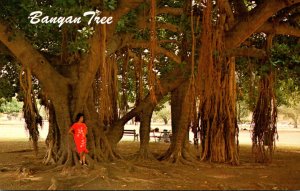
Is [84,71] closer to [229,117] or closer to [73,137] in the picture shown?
[73,137]

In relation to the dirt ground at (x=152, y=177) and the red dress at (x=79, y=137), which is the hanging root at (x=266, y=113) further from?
the red dress at (x=79, y=137)

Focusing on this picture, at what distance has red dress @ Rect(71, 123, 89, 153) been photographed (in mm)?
7297

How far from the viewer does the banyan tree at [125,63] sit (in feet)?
22.1

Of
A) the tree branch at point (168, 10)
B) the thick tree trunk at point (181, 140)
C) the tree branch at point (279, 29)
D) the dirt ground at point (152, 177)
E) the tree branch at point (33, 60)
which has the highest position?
the tree branch at point (168, 10)

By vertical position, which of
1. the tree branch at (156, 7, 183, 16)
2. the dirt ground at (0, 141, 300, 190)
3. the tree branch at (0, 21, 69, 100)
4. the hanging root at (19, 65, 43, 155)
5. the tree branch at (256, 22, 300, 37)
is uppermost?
the tree branch at (156, 7, 183, 16)

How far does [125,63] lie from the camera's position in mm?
9273

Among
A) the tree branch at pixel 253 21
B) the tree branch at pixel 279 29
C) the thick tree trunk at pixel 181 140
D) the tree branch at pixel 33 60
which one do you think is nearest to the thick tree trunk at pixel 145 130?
the thick tree trunk at pixel 181 140

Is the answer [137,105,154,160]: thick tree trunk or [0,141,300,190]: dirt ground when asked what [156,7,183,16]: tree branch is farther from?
[0,141,300,190]: dirt ground

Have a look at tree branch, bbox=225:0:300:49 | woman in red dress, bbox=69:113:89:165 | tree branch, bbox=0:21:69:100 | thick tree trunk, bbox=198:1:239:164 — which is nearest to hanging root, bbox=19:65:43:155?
tree branch, bbox=0:21:69:100

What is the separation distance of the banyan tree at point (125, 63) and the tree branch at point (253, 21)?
17 mm

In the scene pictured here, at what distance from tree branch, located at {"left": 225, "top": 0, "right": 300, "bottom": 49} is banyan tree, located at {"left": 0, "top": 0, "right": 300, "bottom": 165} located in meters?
0.02

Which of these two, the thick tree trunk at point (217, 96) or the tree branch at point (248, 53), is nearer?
the thick tree trunk at point (217, 96)

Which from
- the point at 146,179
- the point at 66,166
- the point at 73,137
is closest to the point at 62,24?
the point at 73,137

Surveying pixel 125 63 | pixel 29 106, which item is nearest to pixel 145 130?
pixel 125 63
